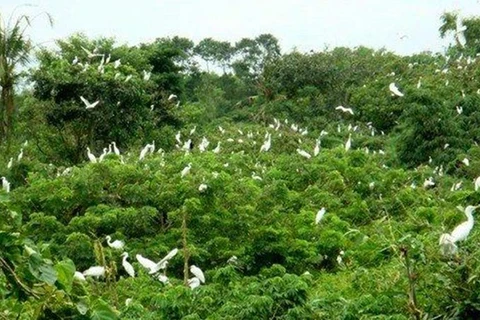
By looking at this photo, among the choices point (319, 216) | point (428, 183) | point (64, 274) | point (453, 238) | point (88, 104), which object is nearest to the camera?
point (64, 274)

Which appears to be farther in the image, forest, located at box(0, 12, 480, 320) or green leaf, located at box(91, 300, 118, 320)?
forest, located at box(0, 12, 480, 320)

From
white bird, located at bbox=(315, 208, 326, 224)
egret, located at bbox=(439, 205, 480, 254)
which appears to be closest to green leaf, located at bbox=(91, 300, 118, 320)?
egret, located at bbox=(439, 205, 480, 254)

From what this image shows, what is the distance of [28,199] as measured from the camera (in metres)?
9.25

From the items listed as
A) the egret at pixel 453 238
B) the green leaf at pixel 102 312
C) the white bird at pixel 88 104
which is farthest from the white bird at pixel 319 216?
the green leaf at pixel 102 312

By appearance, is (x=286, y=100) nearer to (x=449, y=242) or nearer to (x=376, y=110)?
(x=376, y=110)

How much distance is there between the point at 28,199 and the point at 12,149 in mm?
7172

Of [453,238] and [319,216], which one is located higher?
[453,238]

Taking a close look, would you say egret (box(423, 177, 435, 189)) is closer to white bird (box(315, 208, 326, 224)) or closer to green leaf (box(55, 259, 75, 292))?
white bird (box(315, 208, 326, 224))

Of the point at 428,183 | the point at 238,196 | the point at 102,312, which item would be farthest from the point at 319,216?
the point at 102,312

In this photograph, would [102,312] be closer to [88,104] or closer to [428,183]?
[428,183]

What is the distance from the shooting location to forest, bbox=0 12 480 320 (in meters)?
4.33

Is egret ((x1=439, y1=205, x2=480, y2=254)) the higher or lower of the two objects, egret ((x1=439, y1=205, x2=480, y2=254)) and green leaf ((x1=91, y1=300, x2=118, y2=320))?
the lower

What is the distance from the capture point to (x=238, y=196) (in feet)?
29.3

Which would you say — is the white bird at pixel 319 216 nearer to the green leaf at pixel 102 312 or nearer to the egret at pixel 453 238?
the egret at pixel 453 238
